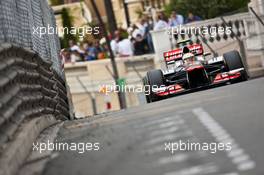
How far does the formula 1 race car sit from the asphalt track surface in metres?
4.07

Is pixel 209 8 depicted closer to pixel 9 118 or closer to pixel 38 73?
pixel 38 73

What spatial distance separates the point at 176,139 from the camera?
836 cm

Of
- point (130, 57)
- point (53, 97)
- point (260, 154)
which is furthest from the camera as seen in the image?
point (130, 57)

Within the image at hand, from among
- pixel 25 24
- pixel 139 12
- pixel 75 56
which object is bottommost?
pixel 75 56

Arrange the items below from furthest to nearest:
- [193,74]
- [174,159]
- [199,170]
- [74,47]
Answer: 1. [74,47]
2. [193,74]
3. [174,159]
4. [199,170]

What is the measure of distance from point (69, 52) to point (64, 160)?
20.4 m

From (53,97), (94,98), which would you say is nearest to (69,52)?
(94,98)

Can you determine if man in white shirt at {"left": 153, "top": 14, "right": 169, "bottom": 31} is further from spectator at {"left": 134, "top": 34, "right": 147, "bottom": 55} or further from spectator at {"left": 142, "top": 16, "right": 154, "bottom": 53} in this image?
spectator at {"left": 134, "top": 34, "right": 147, "bottom": 55}

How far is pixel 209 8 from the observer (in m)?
29.1

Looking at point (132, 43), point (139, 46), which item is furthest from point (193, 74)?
point (139, 46)

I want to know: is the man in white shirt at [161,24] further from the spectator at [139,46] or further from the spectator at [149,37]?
the spectator at [139,46]

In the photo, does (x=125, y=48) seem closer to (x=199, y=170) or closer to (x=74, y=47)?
(x=74, y=47)

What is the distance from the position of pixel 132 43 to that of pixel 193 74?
1025cm

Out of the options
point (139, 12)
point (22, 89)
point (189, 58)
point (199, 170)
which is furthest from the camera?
point (139, 12)
